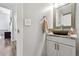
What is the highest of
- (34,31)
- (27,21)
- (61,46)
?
(27,21)

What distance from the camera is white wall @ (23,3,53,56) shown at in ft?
9.84

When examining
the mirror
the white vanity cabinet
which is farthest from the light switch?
the mirror

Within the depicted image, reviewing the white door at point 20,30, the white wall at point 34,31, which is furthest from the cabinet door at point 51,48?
the white door at point 20,30

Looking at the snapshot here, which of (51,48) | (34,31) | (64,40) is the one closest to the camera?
(64,40)

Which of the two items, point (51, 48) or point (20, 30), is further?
point (20, 30)

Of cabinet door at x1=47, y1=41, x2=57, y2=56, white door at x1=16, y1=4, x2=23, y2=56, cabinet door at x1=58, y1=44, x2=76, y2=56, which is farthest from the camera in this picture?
white door at x1=16, y1=4, x2=23, y2=56

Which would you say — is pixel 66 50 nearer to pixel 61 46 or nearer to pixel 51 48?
pixel 61 46

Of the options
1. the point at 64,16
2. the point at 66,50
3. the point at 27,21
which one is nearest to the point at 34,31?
the point at 27,21

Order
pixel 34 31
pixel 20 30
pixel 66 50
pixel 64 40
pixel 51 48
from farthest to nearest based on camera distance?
pixel 34 31
pixel 20 30
pixel 51 48
pixel 64 40
pixel 66 50

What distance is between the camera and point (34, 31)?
3.06m

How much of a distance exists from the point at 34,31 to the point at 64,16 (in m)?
0.73

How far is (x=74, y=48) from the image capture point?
1.87 m

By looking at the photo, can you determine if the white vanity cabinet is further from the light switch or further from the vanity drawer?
the light switch

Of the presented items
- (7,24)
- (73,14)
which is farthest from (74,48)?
(7,24)
